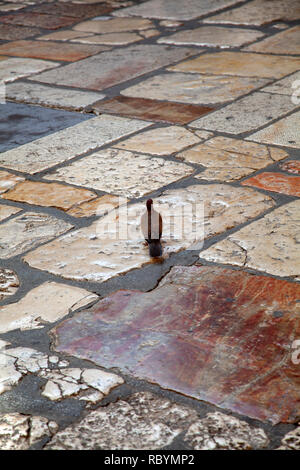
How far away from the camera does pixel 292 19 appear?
19.5 ft

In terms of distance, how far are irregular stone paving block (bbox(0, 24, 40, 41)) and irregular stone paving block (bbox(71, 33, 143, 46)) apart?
58cm

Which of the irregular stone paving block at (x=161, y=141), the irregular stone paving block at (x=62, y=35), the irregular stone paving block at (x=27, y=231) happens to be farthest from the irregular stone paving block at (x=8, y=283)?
the irregular stone paving block at (x=62, y=35)

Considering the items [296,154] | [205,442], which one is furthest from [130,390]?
[296,154]

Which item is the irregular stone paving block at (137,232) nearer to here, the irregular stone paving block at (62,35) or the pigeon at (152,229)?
the pigeon at (152,229)

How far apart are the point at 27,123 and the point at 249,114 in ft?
4.62

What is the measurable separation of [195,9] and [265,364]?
535 centimetres

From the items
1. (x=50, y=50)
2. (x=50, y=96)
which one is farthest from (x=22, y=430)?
(x=50, y=50)

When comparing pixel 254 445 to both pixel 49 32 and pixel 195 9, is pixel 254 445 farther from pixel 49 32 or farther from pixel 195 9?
pixel 195 9

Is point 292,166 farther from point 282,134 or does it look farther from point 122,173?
point 122,173

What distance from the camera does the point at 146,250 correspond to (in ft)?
8.64

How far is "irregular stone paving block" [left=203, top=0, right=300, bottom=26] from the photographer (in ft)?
19.6

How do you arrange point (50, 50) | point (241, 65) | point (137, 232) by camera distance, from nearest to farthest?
point (137, 232), point (241, 65), point (50, 50)

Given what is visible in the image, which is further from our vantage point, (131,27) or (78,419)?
(131,27)

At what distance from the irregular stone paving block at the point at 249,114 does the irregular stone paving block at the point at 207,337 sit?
148cm
